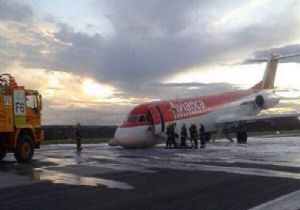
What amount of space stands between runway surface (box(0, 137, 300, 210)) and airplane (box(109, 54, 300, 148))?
1375 centimetres

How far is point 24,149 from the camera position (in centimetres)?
2281

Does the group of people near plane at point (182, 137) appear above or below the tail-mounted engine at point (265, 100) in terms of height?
below

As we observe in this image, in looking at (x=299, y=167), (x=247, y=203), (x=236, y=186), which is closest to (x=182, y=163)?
(x=299, y=167)

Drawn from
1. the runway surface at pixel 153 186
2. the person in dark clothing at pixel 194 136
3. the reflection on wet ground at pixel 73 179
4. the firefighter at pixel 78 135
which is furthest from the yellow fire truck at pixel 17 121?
the person in dark clothing at pixel 194 136

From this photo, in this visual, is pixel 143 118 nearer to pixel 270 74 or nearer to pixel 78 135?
pixel 78 135

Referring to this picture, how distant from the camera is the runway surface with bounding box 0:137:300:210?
36.1 ft

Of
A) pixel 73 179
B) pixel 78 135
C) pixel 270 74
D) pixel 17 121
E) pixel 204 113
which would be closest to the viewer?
pixel 73 179

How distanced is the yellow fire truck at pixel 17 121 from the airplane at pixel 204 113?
414 inches

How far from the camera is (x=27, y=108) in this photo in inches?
925

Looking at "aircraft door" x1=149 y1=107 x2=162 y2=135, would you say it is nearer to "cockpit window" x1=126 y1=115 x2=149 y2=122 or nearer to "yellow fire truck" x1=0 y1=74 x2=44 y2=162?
"cockpit window" x1=126 y1=115 x2=149 y2=122

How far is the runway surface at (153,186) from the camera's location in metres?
11.0

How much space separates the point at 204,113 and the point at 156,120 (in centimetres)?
751

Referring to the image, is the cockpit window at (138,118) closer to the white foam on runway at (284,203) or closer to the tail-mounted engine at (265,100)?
the tail-mounted engine at (265,100)

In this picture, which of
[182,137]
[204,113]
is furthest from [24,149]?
[204,113]
